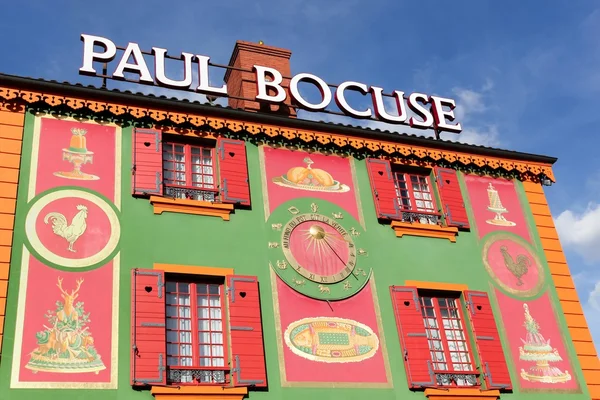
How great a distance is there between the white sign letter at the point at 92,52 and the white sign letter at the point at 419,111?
8757mm

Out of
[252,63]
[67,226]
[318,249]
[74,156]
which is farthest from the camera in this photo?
[252,63]

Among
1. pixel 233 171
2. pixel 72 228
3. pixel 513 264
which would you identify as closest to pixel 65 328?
pixel 72 228

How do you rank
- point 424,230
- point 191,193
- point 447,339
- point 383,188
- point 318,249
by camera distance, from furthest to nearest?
point 383,188 → point 424,230 → point 447,339 → point 318,249 → point 191,193

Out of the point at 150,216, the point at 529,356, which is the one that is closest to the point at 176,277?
the point at 150,216

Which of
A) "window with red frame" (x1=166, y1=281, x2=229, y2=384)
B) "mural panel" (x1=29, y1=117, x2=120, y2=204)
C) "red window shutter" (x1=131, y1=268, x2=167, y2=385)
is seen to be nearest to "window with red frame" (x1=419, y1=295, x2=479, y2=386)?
"window with red frame" (x1=166, y1=281, x2=229, y2=384)

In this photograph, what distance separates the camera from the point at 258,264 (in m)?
15.9

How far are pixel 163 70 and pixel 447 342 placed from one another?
10074mm

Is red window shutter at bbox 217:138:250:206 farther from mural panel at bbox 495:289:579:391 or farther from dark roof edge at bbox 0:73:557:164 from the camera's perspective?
mural panel at bbox 495:289:579:391

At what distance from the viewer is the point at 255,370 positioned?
14367mm

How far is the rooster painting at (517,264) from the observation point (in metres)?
→ 18.7

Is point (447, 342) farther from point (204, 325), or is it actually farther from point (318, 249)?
point (204, 325)

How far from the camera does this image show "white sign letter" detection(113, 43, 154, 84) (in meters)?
17.8

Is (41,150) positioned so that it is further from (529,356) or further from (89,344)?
(529,356)

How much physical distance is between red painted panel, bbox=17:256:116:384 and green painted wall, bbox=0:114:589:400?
0.84 ft
